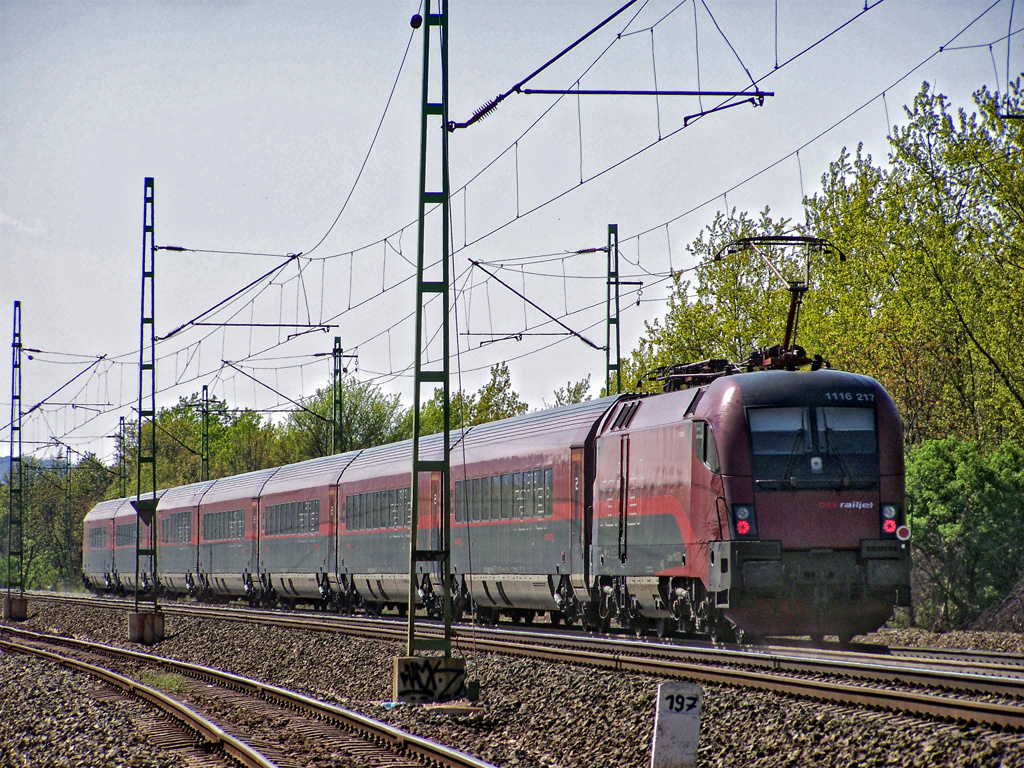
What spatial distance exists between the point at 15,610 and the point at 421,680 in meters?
32.8

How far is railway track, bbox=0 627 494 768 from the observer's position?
12.3 m

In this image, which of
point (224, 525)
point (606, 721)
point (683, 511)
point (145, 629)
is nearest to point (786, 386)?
point (683, 511)

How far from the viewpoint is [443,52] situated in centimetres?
1614

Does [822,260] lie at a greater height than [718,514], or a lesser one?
greater

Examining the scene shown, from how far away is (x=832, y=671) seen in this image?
13.6m

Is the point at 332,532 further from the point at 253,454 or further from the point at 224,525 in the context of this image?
the point at 253,454

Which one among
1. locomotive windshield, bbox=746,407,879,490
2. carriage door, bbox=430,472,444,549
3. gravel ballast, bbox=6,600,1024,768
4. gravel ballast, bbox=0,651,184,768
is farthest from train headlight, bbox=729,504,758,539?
carriage door, bbox=430,472,444,549

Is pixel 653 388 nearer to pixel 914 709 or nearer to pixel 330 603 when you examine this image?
pixel 330 603

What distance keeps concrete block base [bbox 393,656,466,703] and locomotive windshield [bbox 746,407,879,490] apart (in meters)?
4.80

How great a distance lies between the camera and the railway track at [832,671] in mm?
10625

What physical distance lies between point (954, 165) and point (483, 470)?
38.9 feet

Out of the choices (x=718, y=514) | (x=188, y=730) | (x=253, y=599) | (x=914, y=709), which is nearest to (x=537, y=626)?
(x=718, y=514)

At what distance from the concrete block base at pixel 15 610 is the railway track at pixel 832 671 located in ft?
91.3

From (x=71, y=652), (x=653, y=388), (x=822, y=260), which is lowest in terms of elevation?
(x=71, y=652)
